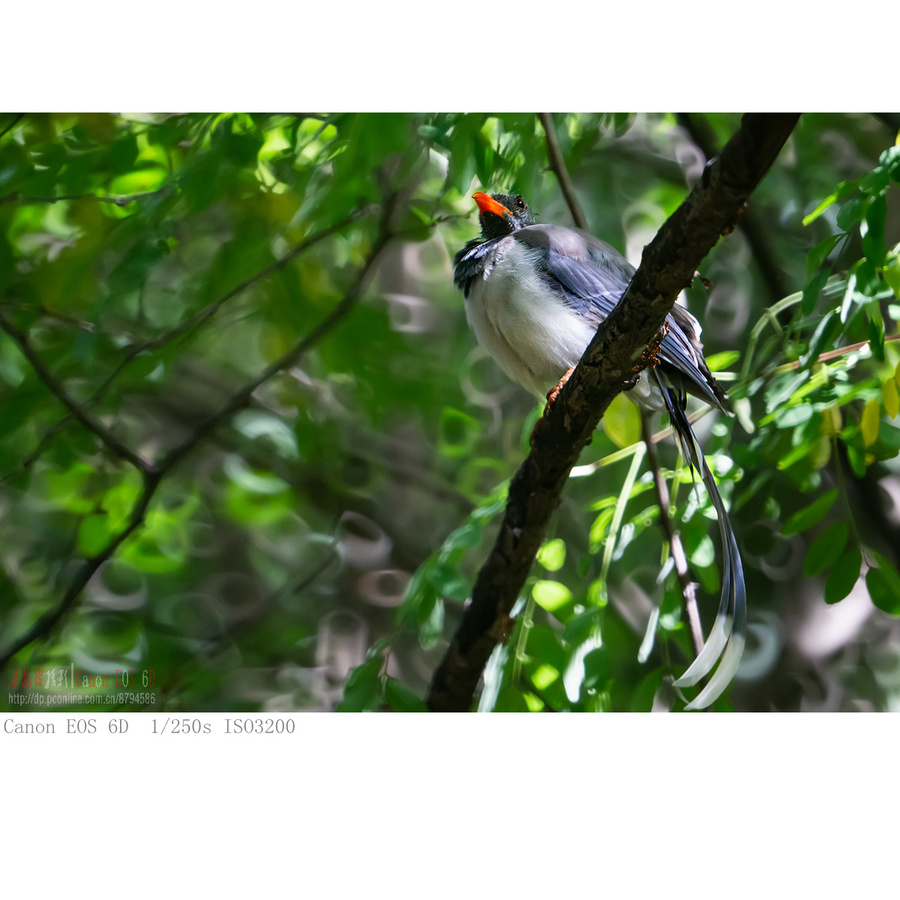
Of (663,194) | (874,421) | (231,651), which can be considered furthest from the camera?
(663,194)

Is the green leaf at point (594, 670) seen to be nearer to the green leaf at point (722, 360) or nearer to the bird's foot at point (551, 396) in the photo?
the bird's foot at point (551, 396)

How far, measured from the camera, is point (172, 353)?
245 cm

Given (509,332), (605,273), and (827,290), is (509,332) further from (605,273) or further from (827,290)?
(827,290)

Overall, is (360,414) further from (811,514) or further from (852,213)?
(852,213)

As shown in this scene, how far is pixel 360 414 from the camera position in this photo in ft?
9.16

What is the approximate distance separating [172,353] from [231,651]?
0.84 m

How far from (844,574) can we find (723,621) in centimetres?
33

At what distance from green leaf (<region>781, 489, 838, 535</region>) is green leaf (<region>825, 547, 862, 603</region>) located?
107 mm

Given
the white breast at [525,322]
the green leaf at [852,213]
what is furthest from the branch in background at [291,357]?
the green leaf at [852,213]

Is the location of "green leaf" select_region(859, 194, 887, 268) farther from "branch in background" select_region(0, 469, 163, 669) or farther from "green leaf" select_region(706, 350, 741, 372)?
"branch in background" select_region(0, 469, 163, 669)

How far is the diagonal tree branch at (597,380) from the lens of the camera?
1336mm

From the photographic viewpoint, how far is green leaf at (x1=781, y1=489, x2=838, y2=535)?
6.86 ft

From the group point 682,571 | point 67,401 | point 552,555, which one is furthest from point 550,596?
point 67,401

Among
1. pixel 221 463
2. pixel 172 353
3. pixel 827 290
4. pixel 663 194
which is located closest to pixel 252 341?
pixel 172 353
